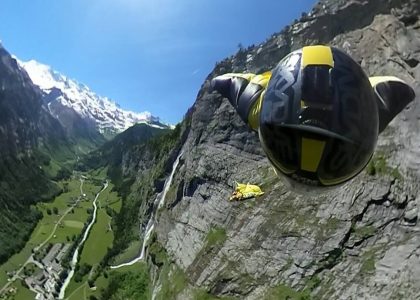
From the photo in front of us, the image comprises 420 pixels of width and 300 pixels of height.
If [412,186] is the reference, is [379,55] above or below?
above

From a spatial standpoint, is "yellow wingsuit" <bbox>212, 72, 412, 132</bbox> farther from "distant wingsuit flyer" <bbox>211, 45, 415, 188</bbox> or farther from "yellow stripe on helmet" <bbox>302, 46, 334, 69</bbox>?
"yellow stripe on helmet" <bbox>302, 46, 334, 69</bbox>

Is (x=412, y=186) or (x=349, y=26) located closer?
(x=412, y=186)

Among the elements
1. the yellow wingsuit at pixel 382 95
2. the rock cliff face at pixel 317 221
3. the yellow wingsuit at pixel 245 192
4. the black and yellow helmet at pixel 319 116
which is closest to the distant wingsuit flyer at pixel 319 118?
the black and yellow helmet at pixel 319 116

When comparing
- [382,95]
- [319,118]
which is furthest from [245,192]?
[319,118]

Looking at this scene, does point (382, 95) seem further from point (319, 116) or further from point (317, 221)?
point (317, 221)

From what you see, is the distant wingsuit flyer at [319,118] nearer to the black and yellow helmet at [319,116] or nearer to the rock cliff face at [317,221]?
the black and yellow helmet at [319,116]

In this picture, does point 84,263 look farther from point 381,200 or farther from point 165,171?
point 381,200

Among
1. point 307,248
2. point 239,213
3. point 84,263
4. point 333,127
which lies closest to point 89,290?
point 84,263
